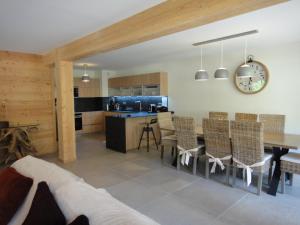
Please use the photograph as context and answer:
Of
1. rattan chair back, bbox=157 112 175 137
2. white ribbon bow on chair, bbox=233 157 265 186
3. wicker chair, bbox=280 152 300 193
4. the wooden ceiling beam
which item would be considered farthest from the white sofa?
rattan chair back, bbox=157 112 175 137

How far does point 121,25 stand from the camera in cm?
290

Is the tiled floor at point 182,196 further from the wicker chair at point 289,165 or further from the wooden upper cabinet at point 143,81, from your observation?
the wooden upper cabinet at point 143,81

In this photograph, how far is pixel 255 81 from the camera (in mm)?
4863

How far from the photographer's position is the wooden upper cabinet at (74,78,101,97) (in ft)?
25.4

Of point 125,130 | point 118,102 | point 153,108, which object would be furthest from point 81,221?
point 118,102

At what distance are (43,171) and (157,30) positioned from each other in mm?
1873

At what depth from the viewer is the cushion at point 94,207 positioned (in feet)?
3.64

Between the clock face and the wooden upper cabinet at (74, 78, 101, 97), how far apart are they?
5.34 metres

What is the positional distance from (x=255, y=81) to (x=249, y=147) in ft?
7.86

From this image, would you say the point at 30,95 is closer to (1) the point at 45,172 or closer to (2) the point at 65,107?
(2) the point at 65,107

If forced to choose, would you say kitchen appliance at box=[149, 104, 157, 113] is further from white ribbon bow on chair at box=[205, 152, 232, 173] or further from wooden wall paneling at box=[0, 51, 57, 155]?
white ribbon bow on chair at box=[205, 152, 232, 173]

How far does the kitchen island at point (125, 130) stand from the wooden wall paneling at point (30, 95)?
1.46m

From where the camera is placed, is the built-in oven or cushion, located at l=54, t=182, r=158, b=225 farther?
the built-in oven

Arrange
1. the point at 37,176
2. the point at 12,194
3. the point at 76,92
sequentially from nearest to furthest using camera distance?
1. the point at 12,194
2. the point at 37,176
3. the point at 76,92
